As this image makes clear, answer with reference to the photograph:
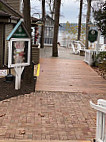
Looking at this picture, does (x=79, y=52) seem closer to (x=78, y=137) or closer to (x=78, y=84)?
(x=78, y=84)

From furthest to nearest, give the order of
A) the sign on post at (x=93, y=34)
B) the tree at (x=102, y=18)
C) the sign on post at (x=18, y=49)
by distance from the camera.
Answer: the sign on post at (x=93, y=34)
the tree at (x=102, y=18)
the sign on post at (x=18, y=49)

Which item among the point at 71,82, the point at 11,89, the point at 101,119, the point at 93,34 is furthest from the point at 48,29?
the point at 101,119

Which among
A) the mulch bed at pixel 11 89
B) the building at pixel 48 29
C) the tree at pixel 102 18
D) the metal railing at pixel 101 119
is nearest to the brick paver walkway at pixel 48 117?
the mulch bed at pixel 11 89

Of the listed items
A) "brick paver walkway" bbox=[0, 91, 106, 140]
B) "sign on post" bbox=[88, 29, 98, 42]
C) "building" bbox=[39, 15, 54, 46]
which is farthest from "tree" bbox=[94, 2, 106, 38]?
"building" bbox=[39, 15, 54, 46]

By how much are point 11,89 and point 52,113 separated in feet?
8.18

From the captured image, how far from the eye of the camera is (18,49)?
8586 millimetres

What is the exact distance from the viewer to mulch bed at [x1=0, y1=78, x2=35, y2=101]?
26.9 feet

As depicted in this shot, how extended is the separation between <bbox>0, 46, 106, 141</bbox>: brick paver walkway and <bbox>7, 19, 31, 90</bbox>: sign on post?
3.38 ft

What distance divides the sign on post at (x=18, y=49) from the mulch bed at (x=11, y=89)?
24 centimetres

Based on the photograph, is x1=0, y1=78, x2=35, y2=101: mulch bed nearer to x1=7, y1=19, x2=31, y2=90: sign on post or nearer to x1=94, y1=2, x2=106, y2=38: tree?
x1=7, y1=19, x2=31, y2=90: sign on post

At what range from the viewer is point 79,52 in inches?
960

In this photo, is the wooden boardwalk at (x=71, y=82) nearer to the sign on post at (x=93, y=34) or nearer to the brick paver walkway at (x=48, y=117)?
the brick paver walkway at (x=48, y=117)

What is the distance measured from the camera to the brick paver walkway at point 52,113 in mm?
5301

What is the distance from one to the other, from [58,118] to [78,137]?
1.21 meters
